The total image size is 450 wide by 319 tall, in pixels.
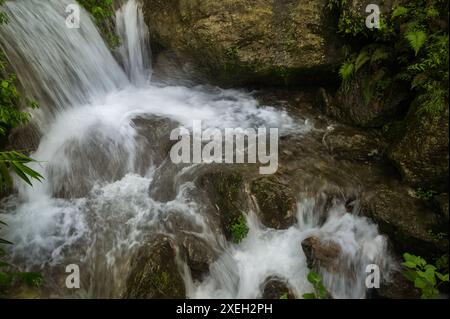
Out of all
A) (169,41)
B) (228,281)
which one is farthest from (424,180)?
(169,41)

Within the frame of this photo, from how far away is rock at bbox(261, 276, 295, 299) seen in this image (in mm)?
5312

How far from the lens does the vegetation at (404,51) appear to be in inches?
227

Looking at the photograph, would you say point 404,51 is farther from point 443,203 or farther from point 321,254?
point 321,254

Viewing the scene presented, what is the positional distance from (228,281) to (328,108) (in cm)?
379

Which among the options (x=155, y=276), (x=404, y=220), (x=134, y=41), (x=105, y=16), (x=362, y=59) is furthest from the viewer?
(x=134, y=41)

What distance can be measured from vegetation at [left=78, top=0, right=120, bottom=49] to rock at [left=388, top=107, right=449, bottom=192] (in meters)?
5.78

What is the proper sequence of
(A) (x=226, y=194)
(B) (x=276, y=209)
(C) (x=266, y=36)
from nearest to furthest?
(B) (x=276, y=209)
(A) (x=226, y=194)
(C) (x=266, y=36)

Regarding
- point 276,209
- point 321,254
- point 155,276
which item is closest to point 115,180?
point 155,276

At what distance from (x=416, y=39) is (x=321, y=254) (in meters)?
3.31

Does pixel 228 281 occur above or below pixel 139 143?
below

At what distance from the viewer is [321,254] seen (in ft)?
18.0

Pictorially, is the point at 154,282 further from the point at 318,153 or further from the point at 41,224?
the point at 318,153

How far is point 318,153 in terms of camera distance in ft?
22.4

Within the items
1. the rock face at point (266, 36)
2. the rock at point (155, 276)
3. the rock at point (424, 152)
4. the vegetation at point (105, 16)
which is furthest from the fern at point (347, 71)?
the vegetation at point (105, 16)
